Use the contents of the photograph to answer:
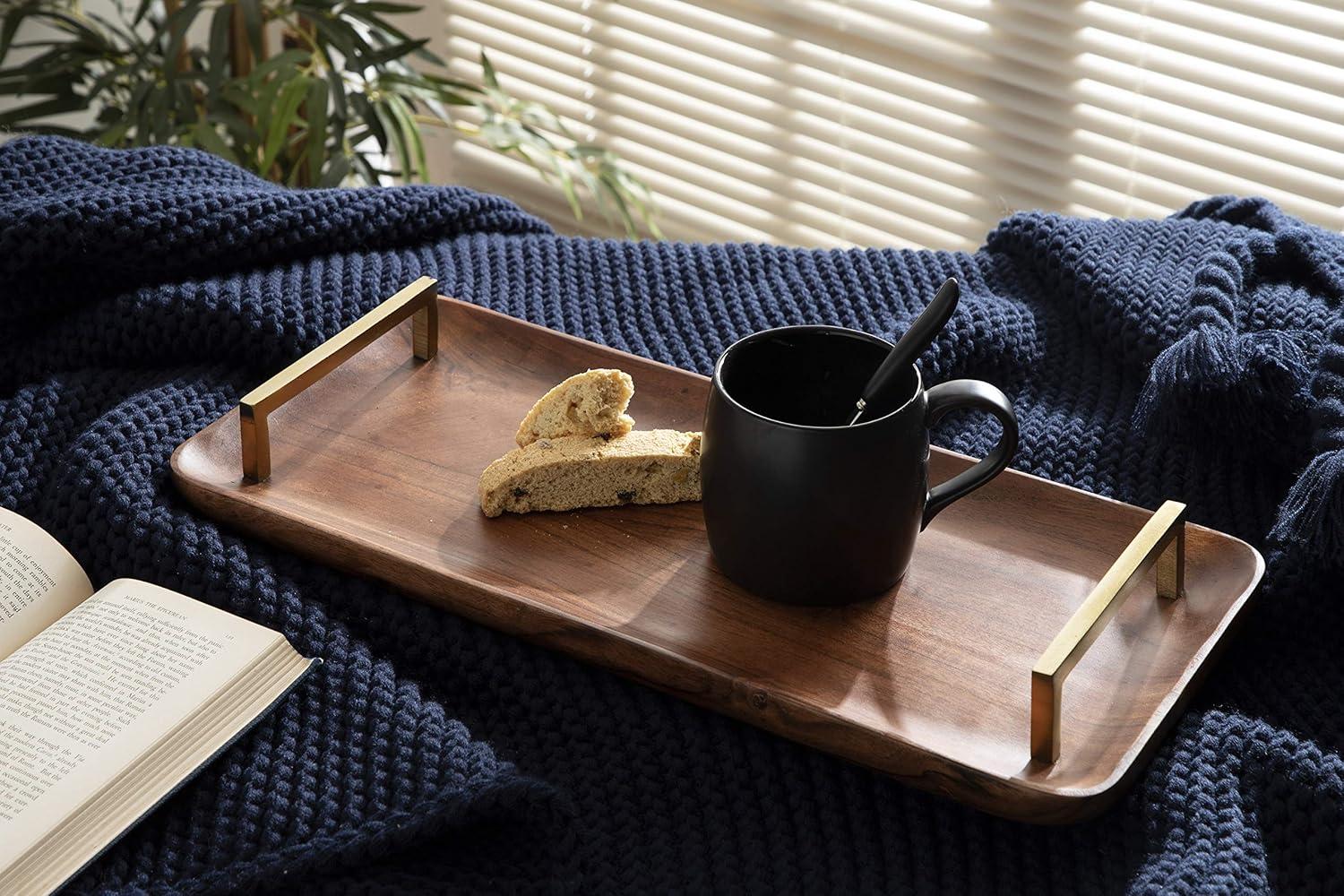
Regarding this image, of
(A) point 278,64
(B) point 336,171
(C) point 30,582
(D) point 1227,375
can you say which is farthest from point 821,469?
(A) point 278,64

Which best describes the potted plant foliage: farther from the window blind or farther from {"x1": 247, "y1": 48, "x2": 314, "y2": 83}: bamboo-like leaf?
the window blind

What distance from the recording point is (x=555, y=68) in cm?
221

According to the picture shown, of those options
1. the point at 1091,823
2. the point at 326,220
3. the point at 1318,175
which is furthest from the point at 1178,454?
the point at 1318,175

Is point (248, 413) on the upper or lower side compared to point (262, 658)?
upper

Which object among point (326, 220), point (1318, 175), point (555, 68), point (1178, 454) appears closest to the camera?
point (1178, 454)

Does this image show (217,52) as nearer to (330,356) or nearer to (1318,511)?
(330,356)

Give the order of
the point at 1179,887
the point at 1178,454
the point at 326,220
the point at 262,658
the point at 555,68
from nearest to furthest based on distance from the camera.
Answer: the point at 1179,887 → the point at 262,658 → the point at 1178,454 → the point at 326,220 → the point at 555,68

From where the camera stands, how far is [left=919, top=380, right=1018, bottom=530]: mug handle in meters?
0.75

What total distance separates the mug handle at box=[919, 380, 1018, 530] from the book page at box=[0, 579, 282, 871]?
389 millimetres

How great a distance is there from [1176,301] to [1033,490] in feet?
0.72

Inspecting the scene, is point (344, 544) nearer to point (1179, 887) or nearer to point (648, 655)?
point (648, 655)

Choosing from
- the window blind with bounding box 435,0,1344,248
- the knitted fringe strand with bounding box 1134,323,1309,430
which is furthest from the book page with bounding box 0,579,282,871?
the window blind with bounding box 435,0,1344,248

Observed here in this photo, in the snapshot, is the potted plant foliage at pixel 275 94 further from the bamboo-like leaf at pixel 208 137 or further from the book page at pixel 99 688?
the book page at pixel 99 688

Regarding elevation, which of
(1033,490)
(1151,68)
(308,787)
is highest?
(1151,68)
